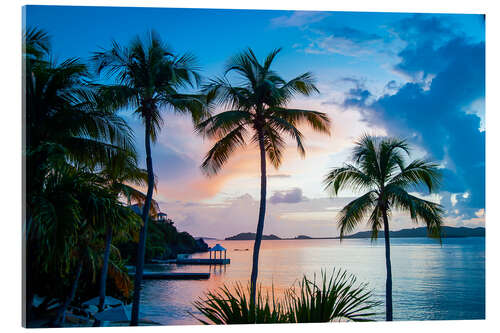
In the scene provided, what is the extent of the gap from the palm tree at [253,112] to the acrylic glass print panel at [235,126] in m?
0.02

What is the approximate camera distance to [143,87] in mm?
6582

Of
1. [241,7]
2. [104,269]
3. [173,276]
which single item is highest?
[241,7]

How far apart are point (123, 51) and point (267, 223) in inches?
228

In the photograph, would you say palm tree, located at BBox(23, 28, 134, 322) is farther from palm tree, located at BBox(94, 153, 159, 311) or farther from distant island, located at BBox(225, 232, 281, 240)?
distant island, located at BBox(225, 232, 281, 240)

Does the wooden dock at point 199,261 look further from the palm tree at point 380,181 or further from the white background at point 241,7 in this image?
the white background at point 241,7

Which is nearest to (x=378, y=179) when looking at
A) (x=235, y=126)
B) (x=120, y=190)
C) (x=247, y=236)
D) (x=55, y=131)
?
(x=235, y=126)

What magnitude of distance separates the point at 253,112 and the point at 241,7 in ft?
6.20

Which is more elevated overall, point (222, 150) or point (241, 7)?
point (241, 7)

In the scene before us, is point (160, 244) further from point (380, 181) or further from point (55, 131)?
point (55, 131)

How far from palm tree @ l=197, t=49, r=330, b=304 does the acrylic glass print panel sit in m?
0.02

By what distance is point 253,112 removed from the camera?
24.2ft

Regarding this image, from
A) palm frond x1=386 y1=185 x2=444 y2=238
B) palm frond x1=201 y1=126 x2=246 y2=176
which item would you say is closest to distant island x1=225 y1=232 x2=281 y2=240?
palm frond x1=201 y1=126 x2=246 y2=176
